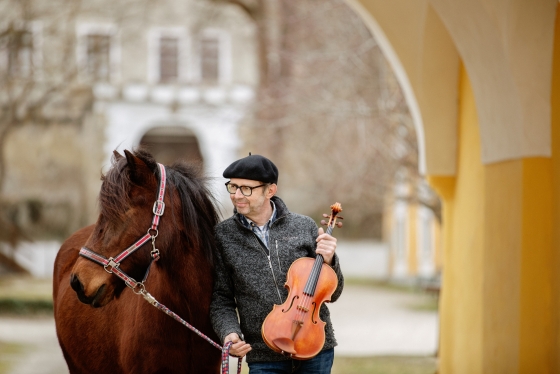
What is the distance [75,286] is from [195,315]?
0.60m

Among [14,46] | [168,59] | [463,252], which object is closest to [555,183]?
[463,252]

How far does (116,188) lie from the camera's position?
3785 mm

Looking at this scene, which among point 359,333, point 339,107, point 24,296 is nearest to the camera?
point 339,107

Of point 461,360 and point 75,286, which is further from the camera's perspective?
point 461,360

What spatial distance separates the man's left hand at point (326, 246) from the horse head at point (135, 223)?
1.96ft

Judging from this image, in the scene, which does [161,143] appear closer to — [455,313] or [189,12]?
[189,12]

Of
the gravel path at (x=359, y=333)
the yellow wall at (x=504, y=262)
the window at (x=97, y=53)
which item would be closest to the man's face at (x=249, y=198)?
the yellow wall at (x=504, y=262)

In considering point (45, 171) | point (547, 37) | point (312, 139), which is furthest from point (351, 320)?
point (45, 171)

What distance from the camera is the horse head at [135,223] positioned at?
12.1ft

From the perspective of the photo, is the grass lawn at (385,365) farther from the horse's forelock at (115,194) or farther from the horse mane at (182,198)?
the horse's forelock at (115,194)

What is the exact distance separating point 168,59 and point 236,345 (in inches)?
1047

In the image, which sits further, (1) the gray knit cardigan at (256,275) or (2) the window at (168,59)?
(2) the window at (168,59)

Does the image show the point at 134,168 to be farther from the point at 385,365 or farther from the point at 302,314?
the point at 385,365

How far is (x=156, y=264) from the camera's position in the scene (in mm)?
3896
